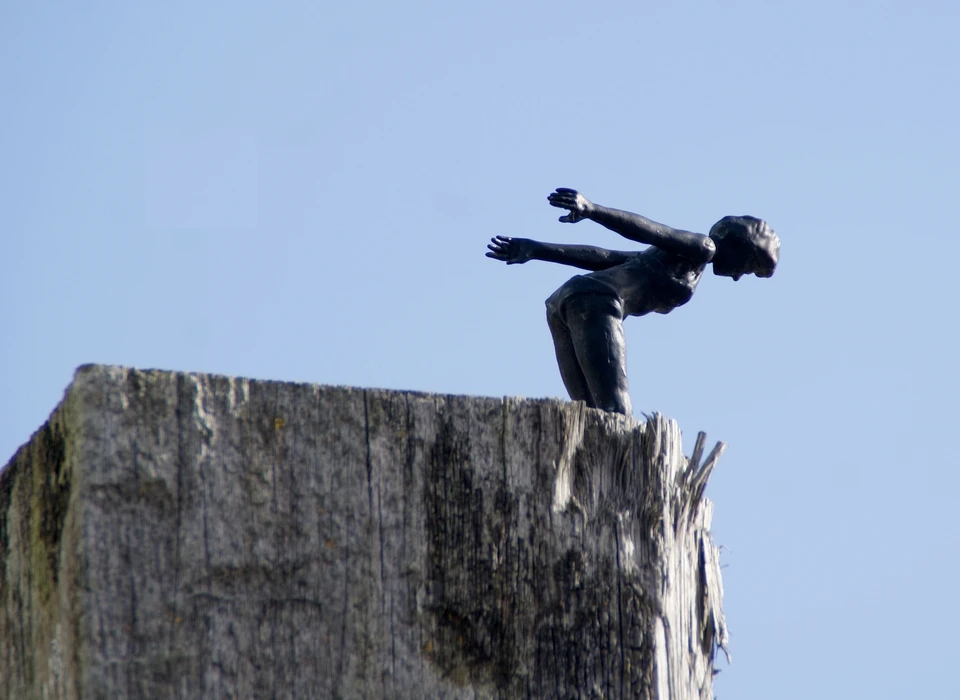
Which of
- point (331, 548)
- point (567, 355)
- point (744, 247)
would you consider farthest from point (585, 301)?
point (331, 548)

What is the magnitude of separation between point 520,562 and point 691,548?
0.79m

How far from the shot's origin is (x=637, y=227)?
5.91 metres

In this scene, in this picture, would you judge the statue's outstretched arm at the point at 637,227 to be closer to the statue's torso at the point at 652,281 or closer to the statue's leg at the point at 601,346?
the statue's torso at the point at 652,281

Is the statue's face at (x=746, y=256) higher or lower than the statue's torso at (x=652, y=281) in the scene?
higher

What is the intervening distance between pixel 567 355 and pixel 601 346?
10.6 inches

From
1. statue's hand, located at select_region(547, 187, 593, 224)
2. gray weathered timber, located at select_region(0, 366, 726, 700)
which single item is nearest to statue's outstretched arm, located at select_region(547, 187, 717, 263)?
statue's hand, located at select_region(547, 187, 593, 224)

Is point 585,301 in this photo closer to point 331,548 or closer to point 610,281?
point 610,281

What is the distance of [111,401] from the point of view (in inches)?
174

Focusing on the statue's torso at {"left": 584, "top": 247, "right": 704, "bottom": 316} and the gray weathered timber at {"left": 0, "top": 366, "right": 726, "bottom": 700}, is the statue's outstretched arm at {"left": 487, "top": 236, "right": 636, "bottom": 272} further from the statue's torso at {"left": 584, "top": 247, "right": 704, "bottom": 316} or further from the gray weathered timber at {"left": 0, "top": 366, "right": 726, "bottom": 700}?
the gray weathered timber at {"left": 0, "top": 366, "right": 726, "bottom": 700}

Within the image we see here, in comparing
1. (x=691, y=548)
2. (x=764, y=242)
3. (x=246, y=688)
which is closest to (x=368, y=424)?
(x=246, y=688)

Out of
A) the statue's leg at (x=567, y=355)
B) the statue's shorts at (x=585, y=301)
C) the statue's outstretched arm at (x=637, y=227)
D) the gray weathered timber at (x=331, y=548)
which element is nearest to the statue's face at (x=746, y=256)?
the statue's outstretched arm at (x=637, y=227)

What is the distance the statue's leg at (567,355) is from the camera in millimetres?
6035

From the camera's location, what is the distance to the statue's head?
637cm

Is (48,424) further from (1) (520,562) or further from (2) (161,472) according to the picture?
(1) (520,562)
